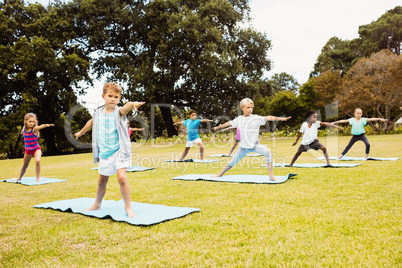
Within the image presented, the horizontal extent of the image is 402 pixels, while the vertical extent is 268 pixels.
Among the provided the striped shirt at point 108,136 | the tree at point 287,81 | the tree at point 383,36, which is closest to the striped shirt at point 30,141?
the striped shirt at point 108,136

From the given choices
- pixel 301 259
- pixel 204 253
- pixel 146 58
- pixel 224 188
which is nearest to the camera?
pixel 301 259

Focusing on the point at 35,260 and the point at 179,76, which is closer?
the point at 35,260

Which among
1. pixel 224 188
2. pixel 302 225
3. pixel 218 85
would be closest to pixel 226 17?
pixel 218 85

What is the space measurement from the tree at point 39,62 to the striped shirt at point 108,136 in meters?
22.1

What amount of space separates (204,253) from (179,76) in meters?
26.8

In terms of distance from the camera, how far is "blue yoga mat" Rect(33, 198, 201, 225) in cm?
373

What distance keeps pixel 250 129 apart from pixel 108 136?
3.33 m

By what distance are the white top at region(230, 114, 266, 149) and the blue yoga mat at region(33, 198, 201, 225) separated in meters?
2.84

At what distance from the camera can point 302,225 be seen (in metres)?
3.27

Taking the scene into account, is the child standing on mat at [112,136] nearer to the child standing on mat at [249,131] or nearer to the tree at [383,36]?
the child standing on mat at [249,131]

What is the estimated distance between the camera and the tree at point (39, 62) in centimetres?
2317

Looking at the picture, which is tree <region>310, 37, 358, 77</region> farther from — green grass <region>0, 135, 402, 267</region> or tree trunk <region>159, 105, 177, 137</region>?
green grass <region>0, 135, 402, 267</region>

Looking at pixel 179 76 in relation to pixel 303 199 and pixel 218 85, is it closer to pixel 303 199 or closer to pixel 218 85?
pixel 218 85

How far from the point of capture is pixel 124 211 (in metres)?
4.24
